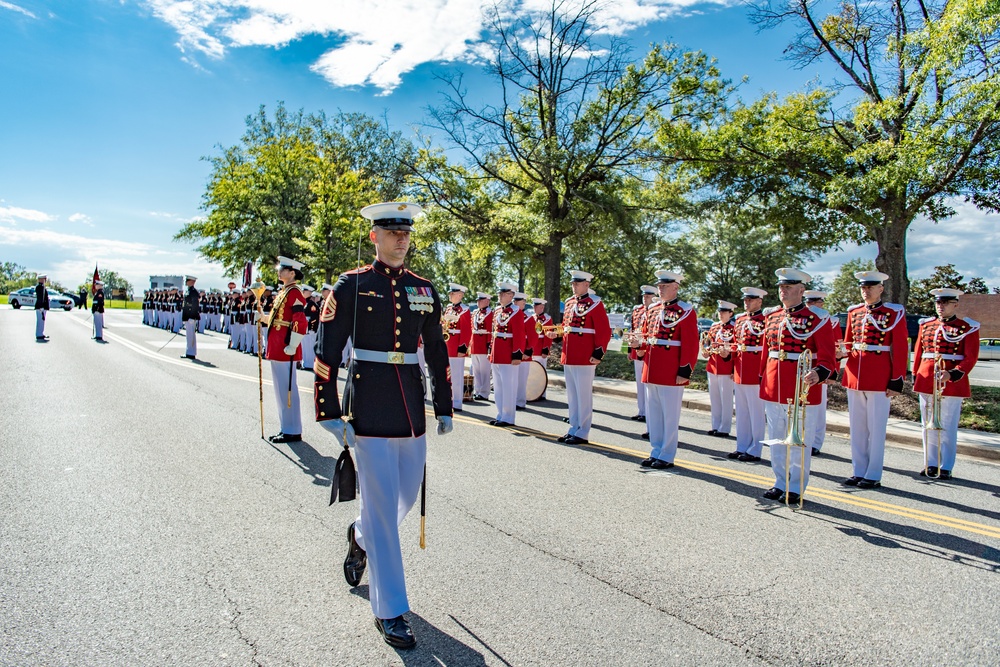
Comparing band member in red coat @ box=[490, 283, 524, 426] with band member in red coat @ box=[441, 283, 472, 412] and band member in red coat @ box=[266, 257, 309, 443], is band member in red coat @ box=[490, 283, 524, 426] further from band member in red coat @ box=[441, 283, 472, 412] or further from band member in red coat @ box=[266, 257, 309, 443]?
band member in red coat @ box=[266, 257, 309, 443]

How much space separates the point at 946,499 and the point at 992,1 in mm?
7794

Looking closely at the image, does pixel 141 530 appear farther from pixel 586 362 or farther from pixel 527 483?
pixel 586 362

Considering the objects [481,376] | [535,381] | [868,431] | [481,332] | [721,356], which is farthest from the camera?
[481,376]

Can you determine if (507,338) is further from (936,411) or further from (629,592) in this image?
(629,592)

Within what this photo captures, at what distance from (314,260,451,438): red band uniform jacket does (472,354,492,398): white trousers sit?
1005 centimetres

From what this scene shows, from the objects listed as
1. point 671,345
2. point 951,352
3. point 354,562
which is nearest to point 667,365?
point 671,345

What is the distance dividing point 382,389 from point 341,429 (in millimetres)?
301

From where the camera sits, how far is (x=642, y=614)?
12.2 feet

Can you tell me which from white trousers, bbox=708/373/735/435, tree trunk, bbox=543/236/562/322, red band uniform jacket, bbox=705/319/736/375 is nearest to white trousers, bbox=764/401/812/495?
white trousers, bbox=708/373/735/435

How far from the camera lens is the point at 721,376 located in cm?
1026

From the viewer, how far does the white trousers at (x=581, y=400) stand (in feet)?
29.0

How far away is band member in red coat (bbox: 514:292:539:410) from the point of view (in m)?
11.5

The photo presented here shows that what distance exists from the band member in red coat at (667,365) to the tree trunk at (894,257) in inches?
354

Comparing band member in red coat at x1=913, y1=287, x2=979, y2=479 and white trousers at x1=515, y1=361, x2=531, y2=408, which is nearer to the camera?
band member in red coat at x1=913, y1=287, x2=979, y2=479
